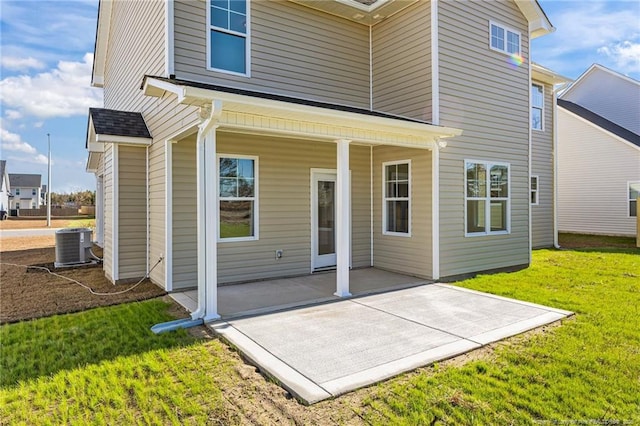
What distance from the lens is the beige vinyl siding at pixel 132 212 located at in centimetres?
800

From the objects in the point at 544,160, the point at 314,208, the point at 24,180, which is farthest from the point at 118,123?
the point at 24,180

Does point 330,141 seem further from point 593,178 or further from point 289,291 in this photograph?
point 593,178

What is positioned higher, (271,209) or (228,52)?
(228,52)

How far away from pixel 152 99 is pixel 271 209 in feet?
10.9

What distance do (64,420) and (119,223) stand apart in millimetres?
5632

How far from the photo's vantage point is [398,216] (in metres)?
8.79

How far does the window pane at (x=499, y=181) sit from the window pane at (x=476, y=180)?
0.33 meters

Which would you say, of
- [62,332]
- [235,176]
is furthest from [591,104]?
[62,332]

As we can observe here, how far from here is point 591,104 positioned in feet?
67.7

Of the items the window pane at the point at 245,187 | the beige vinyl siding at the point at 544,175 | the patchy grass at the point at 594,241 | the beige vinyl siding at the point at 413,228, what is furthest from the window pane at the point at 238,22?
the patchy grass at the point at 594,241

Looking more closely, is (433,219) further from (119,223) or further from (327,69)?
(119,223)

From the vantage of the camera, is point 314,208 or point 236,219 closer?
point 236,219

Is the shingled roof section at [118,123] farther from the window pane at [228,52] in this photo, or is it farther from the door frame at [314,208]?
the door frame at [314,208]

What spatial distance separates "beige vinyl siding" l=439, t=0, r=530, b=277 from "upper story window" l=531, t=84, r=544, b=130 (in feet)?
12.7
